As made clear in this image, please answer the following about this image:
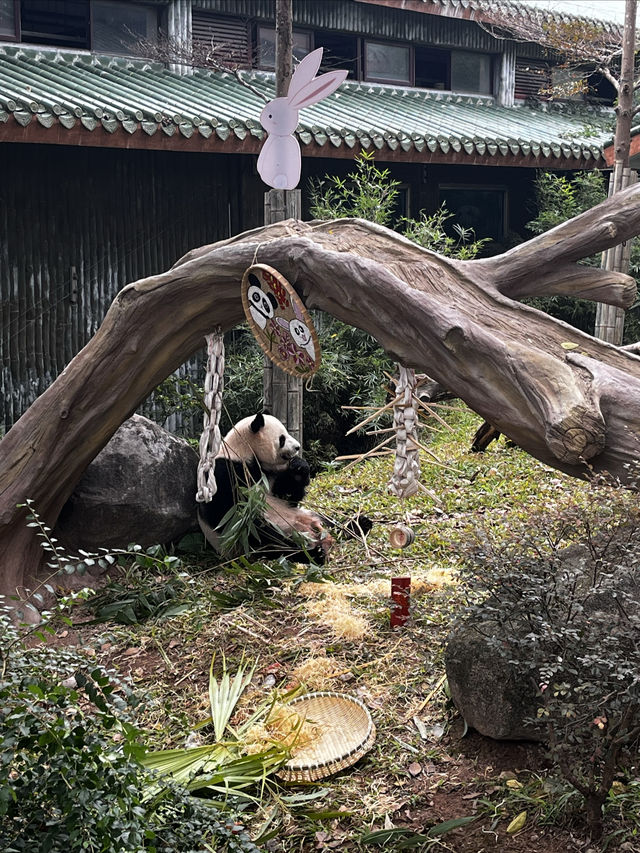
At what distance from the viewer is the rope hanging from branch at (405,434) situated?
3.88 metres

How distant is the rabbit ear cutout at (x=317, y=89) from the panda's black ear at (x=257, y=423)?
1856 mm

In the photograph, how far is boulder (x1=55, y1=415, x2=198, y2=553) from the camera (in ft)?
18.5

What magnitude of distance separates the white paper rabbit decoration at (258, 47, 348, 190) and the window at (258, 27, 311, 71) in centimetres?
603

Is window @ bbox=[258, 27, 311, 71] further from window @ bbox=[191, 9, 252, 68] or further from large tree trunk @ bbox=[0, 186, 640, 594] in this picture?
large tree trunk @ bbox=[0, 186, 640, 594]

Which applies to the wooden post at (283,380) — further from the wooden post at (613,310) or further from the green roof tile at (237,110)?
the wooden post at (613,310)

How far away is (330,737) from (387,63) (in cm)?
998

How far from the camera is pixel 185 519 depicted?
594cm

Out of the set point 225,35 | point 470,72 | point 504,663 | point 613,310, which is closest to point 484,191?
point 470,72

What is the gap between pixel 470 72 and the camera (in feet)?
Answer: 40.7

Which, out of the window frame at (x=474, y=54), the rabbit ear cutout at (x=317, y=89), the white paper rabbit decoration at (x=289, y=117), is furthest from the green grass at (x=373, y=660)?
the window frame at (x=474, y=54)

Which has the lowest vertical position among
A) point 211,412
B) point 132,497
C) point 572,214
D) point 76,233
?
point 132,497

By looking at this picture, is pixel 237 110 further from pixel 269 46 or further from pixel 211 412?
pixel 211 412

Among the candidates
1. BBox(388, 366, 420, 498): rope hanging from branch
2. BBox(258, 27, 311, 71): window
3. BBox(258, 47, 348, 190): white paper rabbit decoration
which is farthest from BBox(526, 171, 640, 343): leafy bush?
BBox(388, 366, 420, 498): rope hanging from branch

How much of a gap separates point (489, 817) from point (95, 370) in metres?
3.10
